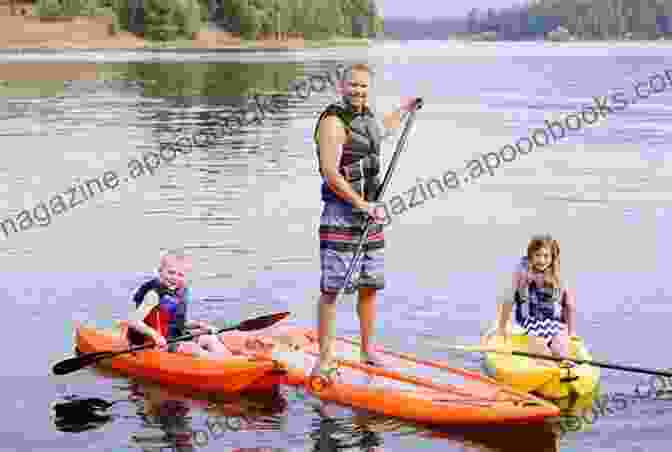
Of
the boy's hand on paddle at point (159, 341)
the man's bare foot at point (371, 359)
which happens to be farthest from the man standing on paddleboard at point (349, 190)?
the boy's hand on paddle at point (159, 341)

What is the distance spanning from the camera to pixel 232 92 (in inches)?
1887

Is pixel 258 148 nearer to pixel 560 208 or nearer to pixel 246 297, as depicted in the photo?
pixel 560 208

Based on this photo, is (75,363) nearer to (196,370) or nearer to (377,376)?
(196,370)

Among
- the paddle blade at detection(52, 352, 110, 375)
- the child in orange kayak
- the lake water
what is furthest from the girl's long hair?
the paddle blade at detection(52, 352, 110, 375)

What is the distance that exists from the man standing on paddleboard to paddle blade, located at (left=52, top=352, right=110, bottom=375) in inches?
69.1

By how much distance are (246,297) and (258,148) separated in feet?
46.4

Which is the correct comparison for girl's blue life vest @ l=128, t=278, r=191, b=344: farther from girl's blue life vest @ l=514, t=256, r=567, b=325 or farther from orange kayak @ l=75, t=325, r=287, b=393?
girl's blue life vest @ l=514, t=256, r=567, b=325

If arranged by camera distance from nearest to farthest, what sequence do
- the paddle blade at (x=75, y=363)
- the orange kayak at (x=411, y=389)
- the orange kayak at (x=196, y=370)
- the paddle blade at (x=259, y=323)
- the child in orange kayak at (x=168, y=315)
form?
the orange kayak at (x=411, y=389), the orange kayak at (x=196, y=370), the paddle blade at (x=75, y=363), the child in orange kayak at (x=168, y=315), the paddle blade at (x=259, y=323)

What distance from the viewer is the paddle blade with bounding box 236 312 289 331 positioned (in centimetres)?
1068

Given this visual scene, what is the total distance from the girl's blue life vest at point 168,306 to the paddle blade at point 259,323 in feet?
1.72

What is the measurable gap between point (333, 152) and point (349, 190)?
0.28 m

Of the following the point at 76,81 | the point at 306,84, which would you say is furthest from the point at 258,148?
the point at 76,81

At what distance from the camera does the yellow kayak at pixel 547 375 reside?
31.8ft

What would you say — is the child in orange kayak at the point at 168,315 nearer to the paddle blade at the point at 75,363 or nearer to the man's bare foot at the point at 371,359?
the paddle blade at the point at 75,363
